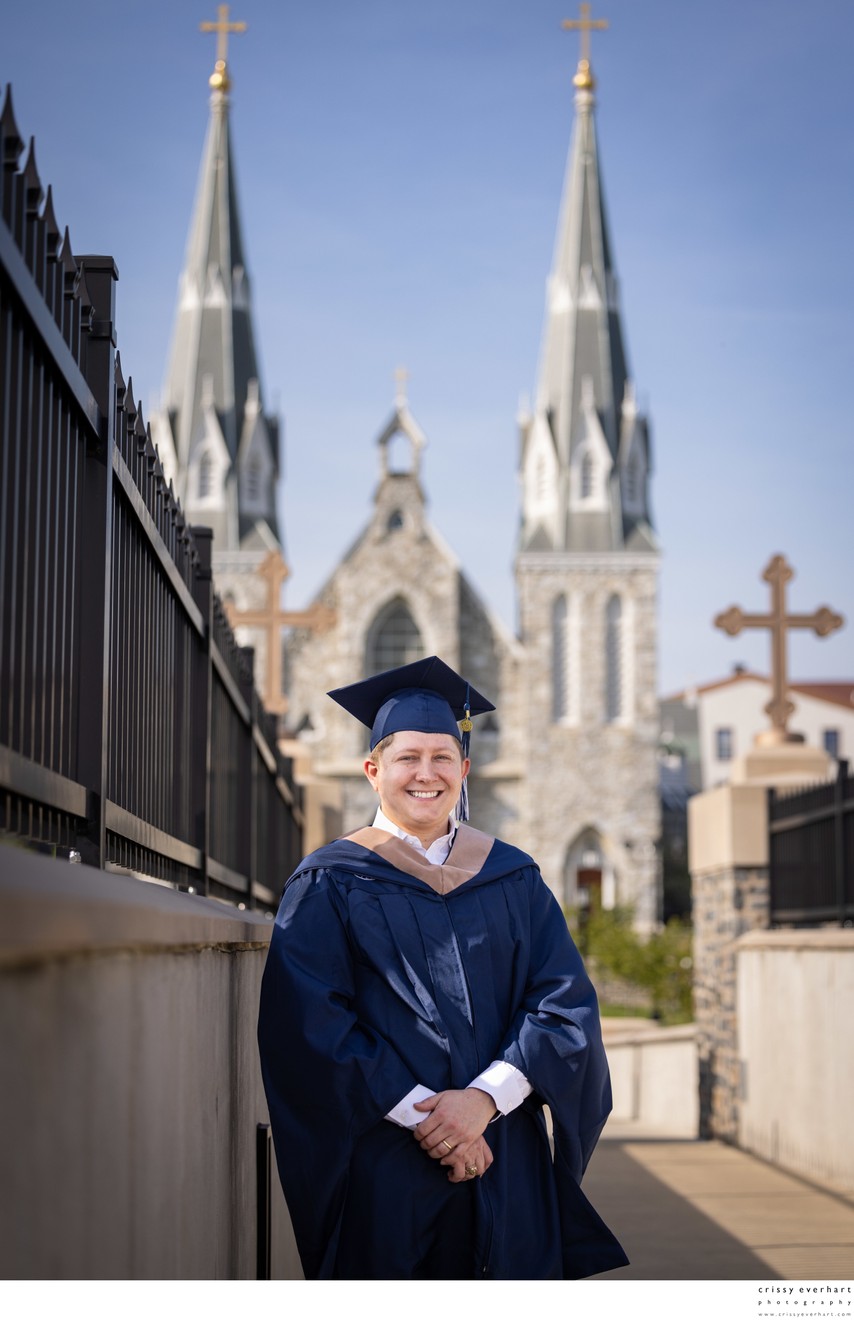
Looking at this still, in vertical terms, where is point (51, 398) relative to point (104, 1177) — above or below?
above

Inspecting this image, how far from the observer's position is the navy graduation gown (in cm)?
300

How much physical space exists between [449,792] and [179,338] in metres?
49.5

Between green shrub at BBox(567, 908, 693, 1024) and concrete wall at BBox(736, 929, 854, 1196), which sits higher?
concrete wall at BBox(736, 929, 854, 1196)

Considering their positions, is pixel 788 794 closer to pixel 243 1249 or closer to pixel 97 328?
pixel 243 1249

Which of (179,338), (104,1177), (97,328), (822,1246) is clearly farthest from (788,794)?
(179,338)

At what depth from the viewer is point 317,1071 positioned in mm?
2965

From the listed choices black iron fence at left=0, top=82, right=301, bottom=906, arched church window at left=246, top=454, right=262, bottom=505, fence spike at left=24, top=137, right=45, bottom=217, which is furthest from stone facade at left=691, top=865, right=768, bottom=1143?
arched church window at left=246, top=454, right=262, bottom=505

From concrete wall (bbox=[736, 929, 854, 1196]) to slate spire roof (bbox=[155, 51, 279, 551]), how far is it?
128 feet

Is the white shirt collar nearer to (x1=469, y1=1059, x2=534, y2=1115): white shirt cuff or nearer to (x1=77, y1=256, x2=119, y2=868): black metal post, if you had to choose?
(x1=469, y1=1059, x2=534, y2=1115): white shirt cuff

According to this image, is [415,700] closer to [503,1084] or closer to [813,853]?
[503,1084]

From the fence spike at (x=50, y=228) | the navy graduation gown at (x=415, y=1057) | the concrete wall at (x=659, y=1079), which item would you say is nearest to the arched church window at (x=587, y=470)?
the concrete wall at (x=659, y=1079)

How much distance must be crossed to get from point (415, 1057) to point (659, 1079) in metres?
12.6
